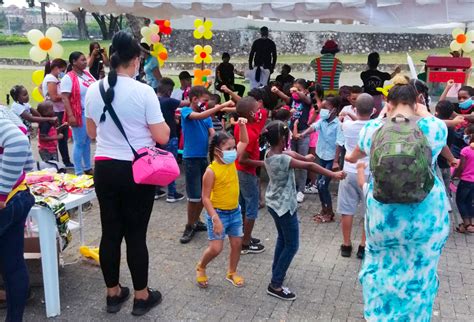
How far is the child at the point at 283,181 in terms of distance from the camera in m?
3.50

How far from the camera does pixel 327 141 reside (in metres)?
5.45

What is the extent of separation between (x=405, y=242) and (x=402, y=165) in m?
0.55

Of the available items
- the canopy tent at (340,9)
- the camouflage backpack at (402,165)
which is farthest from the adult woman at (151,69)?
the camouflage backpack at (402,165)

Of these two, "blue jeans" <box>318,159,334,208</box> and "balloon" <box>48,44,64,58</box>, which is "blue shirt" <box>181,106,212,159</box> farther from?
"balloon" <box>48,44,64,58</box>

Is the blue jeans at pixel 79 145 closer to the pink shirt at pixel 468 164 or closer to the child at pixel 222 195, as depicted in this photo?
the child at pixel 222 195

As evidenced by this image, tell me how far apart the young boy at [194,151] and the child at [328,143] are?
4.70 feet

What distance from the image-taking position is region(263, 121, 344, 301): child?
138 inches

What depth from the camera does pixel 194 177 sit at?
4.81 metres

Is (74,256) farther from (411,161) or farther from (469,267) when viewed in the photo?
(469,267)

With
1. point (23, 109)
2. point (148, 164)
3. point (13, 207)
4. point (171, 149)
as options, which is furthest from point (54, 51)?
point (148, 164)

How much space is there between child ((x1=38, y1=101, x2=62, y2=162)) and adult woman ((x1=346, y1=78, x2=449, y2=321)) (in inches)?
190

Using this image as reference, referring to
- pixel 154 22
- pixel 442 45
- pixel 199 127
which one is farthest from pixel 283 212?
pixel 442 45

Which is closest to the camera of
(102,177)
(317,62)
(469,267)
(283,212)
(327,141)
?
(102,177)

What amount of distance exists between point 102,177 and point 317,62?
5.81m
